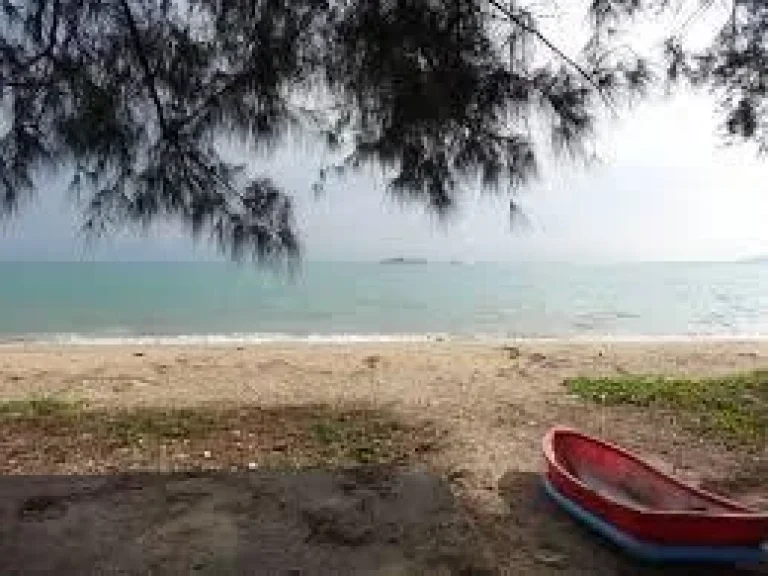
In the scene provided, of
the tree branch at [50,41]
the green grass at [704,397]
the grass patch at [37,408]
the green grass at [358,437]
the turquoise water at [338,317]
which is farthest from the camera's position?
the turquoise water at [338,317]

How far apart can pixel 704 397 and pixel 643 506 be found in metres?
3.71

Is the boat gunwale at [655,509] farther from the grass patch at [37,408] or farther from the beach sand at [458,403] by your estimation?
the grass patch at [37,408]

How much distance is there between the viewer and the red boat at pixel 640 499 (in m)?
5.17

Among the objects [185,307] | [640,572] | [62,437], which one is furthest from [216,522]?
[185,307]

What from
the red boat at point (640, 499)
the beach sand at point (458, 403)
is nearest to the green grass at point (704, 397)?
the beach sand at point (458, 403)

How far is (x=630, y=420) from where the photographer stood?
8.99 meters

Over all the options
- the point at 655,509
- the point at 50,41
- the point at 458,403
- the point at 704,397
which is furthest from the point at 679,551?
the point at 704,397

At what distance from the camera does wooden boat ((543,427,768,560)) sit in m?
5.18

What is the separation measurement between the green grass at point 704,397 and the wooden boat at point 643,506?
1.82 m

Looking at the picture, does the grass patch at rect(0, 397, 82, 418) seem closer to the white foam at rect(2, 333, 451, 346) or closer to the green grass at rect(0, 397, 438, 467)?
the green grass at rect(0, 397, 438, 467)

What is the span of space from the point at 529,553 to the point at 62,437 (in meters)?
4.11

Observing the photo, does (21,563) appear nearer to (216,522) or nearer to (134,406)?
(216,522)

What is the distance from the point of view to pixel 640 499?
6492mm

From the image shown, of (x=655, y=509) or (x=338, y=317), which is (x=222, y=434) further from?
(x=338, y=317)
